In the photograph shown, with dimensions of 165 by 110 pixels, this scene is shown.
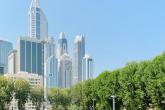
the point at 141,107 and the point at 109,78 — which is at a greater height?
the point at 109,78

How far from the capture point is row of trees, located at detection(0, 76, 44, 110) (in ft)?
261

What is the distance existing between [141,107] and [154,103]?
12.7ft

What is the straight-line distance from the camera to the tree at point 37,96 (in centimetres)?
9219

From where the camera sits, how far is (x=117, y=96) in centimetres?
6212

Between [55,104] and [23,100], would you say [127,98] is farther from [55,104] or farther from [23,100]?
[55,104]

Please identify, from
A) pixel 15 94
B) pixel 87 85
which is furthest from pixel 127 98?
pixel 15 94

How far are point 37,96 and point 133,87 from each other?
40049 mm

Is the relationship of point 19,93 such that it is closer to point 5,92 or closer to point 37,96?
point 5,92

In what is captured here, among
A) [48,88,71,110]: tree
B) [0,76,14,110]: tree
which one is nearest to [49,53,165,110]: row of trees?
[48,88,71,110]: tree

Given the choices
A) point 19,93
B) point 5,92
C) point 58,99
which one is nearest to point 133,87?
point 5,92

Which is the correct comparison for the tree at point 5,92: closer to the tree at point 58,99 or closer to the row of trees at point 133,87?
the tree at point 58,99

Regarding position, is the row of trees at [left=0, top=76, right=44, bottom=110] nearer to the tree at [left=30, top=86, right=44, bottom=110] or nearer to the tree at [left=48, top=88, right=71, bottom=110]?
the tree at [left=30, top=86, right=44, bottom=110]

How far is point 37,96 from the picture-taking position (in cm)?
9250

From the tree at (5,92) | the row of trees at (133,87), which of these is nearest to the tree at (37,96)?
the tree at (5,92)
